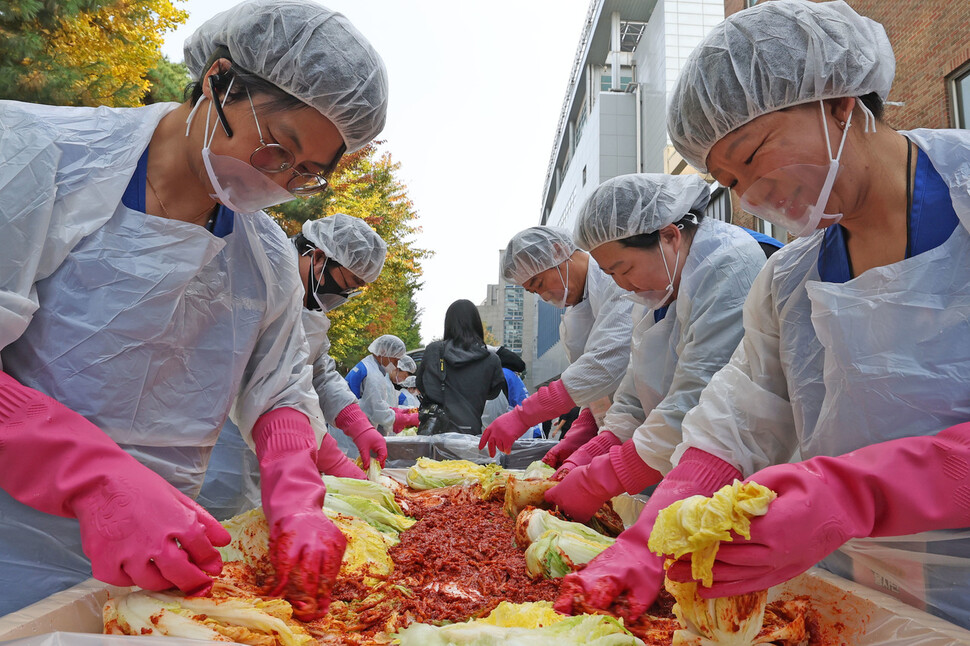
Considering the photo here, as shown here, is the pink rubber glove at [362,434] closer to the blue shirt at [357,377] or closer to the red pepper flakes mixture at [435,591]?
the red pepper flakes mixture at [435,591]

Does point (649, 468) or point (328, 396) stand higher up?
point (649, 468)

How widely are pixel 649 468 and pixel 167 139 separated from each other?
2142mm

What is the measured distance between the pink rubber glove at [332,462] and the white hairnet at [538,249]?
188cm

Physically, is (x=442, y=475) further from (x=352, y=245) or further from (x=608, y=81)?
(x=608, y=81)

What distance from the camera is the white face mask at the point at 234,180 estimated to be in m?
1.69

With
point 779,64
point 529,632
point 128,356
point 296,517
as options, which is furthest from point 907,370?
point 128,356

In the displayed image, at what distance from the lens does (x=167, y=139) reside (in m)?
1.75

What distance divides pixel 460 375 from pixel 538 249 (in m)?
2.43

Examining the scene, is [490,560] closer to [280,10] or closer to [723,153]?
[723,153]

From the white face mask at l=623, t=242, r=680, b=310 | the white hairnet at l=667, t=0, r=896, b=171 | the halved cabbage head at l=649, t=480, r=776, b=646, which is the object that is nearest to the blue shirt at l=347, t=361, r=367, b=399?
the white face mask at l=623, t=242, r=680, b=310

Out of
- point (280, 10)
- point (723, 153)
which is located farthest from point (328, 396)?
point (723, 153)

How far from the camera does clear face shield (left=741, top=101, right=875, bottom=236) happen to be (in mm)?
1516

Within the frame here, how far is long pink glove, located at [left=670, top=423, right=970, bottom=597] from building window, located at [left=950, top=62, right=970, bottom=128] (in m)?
8.16

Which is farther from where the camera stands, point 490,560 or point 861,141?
point 490,560
